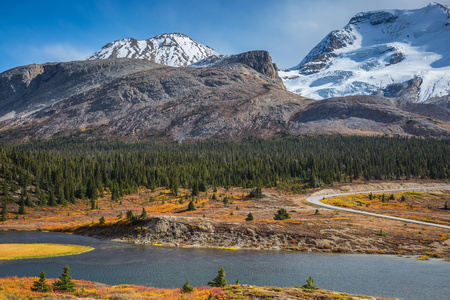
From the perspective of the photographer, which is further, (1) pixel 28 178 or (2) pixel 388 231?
(1) pixel 28 178

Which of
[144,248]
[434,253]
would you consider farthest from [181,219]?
[434,253]

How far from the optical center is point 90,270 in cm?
3712

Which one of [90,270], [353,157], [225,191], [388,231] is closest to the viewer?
[90,270]

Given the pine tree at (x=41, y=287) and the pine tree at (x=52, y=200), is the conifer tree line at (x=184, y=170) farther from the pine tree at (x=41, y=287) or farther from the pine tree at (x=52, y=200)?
the pine tree at (x=41, y=287)

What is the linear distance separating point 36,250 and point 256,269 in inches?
1285

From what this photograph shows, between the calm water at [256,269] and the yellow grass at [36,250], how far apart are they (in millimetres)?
2179

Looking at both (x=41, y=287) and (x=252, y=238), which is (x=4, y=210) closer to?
(x=252, y=238)

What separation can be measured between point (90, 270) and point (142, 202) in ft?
218

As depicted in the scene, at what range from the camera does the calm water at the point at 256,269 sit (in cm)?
3228

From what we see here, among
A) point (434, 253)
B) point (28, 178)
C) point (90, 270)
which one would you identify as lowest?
point (434, 253)

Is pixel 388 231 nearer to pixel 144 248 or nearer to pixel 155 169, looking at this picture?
pixel 144 248

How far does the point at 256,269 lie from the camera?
124 feet

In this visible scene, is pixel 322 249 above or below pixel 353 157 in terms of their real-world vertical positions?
below

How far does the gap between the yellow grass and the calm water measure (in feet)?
7.15
